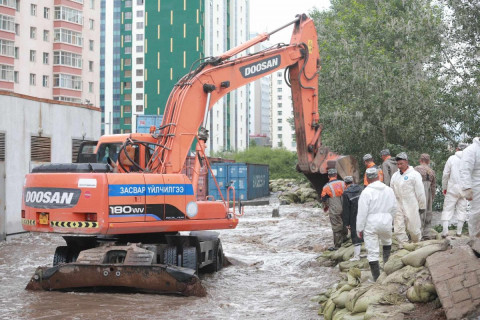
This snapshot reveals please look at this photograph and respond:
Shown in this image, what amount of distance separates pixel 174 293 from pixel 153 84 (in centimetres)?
8560

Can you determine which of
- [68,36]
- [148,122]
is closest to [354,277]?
[148,122]

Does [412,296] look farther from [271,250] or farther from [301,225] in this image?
[301,225]

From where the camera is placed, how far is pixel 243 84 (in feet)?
51.0

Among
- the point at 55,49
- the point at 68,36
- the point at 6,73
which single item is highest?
the point at 68,36

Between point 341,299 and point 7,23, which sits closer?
point 341,299

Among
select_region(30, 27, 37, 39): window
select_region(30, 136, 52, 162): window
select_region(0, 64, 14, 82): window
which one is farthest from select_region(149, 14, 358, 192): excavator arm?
select_region(30, 27, 37, 39): window

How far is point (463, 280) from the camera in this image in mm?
8602

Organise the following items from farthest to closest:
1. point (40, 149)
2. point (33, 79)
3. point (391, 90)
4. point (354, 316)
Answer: point (33, 79) < point (40, 149) < point (391, 90) < point (354, 316)

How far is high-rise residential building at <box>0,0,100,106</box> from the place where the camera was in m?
66.7

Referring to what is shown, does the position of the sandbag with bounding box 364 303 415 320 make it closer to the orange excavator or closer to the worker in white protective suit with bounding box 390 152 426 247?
the worker in white protective suit with bounding box 390 152 426 247

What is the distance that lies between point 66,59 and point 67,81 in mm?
2259

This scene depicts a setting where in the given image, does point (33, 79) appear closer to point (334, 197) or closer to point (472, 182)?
point (334, 197)

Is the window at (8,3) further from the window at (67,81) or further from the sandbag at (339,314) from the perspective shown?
the sandbag at (339,314)

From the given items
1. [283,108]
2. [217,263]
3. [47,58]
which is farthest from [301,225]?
[283,108]
